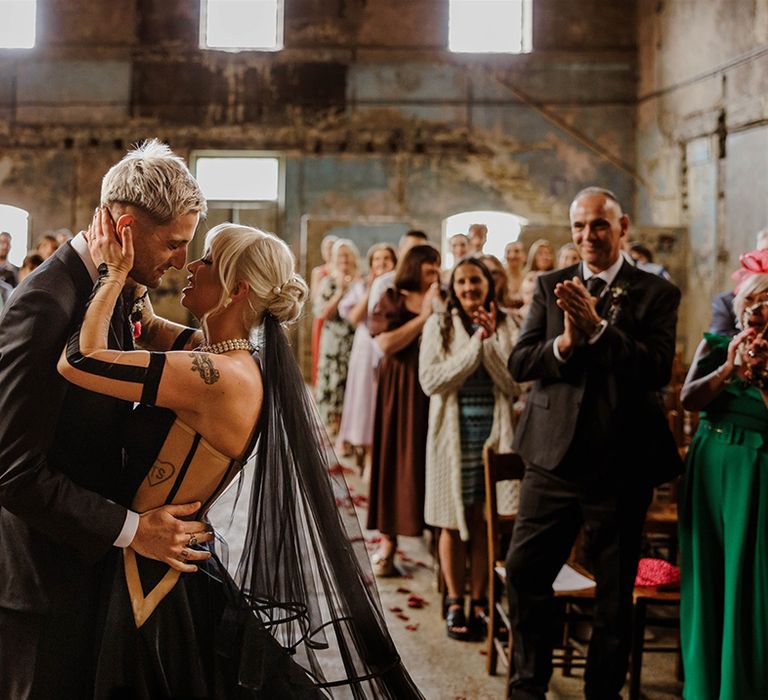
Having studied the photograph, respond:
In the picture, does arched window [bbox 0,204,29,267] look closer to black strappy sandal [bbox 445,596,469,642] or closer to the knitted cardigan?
the knitted cardigan

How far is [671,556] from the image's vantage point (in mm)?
4410

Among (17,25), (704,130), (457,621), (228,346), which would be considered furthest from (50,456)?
(17,25)

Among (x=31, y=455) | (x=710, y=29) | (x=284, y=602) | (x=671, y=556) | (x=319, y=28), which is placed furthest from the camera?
(x=319, y=28)

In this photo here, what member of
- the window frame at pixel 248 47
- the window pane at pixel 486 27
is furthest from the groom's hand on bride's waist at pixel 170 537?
the window pane at pixel 486 27

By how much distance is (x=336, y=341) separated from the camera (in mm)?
7457

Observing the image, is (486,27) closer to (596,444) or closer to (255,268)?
(596,444)

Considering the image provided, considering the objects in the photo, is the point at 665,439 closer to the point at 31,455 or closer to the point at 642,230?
the point at 31,455

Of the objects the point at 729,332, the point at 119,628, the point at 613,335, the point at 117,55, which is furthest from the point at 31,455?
the point at 117,55

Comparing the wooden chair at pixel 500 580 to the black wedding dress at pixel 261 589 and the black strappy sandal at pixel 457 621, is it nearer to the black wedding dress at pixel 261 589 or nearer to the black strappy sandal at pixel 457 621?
the black strappy sandal at pixel 457 621

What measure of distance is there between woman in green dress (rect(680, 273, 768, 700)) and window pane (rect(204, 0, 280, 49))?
10.9m

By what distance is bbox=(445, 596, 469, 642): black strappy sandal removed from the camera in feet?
13.2

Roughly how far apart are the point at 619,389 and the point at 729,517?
56 centimetres

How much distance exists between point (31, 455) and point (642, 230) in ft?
32.4

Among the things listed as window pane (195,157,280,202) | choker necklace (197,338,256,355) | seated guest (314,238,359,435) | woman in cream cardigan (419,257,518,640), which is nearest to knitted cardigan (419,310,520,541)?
woman in cream cardigan (419,257,518,640)
